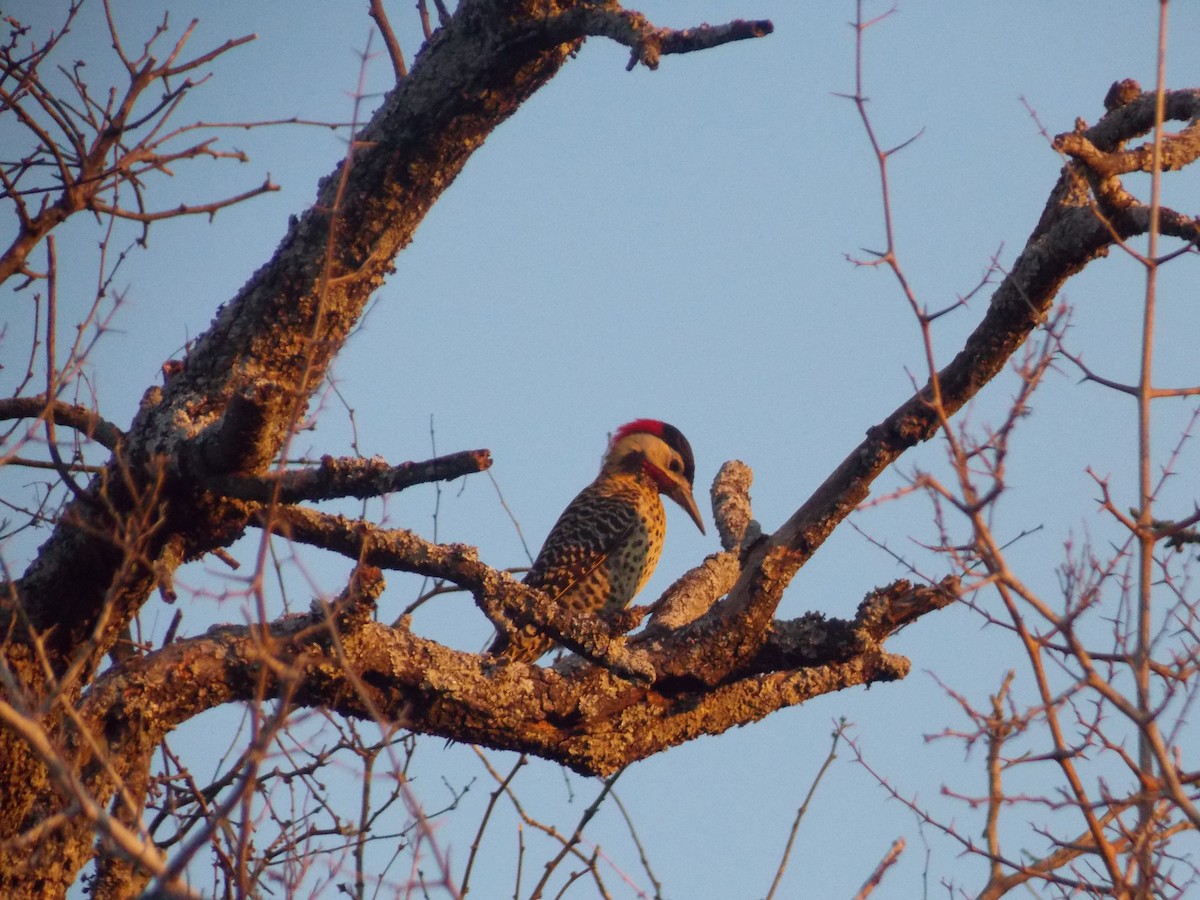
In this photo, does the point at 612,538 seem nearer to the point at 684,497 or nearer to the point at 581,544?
the point at 581,544

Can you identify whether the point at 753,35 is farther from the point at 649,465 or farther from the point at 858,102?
the point at 649,465

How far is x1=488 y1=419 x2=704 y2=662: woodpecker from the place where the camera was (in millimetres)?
6965

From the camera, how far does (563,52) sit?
3779 millimetres

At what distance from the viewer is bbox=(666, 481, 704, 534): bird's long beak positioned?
7.76m

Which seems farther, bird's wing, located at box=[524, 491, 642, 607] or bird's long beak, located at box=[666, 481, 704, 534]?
bird's long beak, located at box=[666, 481, 704, 534]

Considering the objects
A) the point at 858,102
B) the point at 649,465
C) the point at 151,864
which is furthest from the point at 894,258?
the point at 649,465

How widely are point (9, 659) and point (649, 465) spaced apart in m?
4.92

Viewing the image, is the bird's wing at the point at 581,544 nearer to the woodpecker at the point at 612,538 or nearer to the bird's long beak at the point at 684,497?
the woodpecker at the point at 612,538

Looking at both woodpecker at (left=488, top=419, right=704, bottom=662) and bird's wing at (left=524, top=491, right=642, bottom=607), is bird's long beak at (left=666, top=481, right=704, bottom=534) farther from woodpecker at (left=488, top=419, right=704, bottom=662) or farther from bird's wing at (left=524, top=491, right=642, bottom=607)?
bird's wing at (left=524, top=491, right=642, bottom=607)

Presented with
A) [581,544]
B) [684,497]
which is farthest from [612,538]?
[684,497]

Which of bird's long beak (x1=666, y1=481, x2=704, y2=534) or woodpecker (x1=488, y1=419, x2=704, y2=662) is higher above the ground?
bird's long beak (x1=666, y1=481, x2=704, y2=534)

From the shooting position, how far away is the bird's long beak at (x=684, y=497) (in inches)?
305

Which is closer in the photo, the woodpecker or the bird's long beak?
the woodpecker

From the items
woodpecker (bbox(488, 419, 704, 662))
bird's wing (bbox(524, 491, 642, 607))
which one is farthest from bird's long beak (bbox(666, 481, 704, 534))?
bird's wing (bbox(524, 491, 642, 607))
